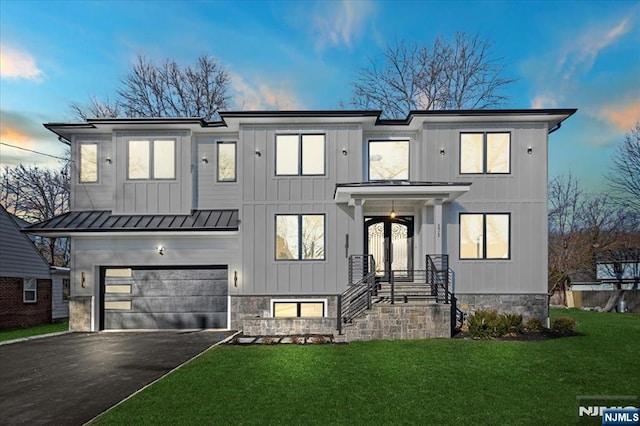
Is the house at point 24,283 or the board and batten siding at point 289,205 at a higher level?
the board and batten siding at point 289,205

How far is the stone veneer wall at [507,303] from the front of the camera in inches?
527

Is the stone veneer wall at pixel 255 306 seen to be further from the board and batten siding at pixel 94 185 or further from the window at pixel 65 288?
the window at pixel 65 288

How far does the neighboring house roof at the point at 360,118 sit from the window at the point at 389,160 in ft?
1.98

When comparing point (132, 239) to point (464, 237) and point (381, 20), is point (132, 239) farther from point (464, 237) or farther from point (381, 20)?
point (381, 20)

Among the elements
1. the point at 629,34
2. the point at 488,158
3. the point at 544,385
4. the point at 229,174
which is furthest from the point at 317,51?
the point at 544,385

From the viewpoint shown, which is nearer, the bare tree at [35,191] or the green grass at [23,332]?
the green grass at [23,332]

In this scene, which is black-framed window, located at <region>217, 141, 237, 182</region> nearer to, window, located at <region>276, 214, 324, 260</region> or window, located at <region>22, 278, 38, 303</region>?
window, located at <region>276, 214, 324, 260</region>

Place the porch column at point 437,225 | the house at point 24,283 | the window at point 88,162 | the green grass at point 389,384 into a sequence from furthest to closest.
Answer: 1. the house at point 24,283
2. the window at point 88,162
3. the porch column at point 437,225
4. the green grass at point 389,384

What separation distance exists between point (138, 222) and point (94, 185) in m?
2.56

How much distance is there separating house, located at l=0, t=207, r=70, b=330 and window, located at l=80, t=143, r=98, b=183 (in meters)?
5.48

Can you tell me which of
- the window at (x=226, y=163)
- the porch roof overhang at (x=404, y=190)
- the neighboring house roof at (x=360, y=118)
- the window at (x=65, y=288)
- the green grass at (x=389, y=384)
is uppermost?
the neighboring house roof at (x=360, y=118)

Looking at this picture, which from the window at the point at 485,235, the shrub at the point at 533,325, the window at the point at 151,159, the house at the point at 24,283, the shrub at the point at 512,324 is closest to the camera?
the shrub at the point at 512,324

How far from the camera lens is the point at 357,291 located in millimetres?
12836

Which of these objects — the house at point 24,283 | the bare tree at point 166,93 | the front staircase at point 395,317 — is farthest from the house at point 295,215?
the bare tree at point 166,93
